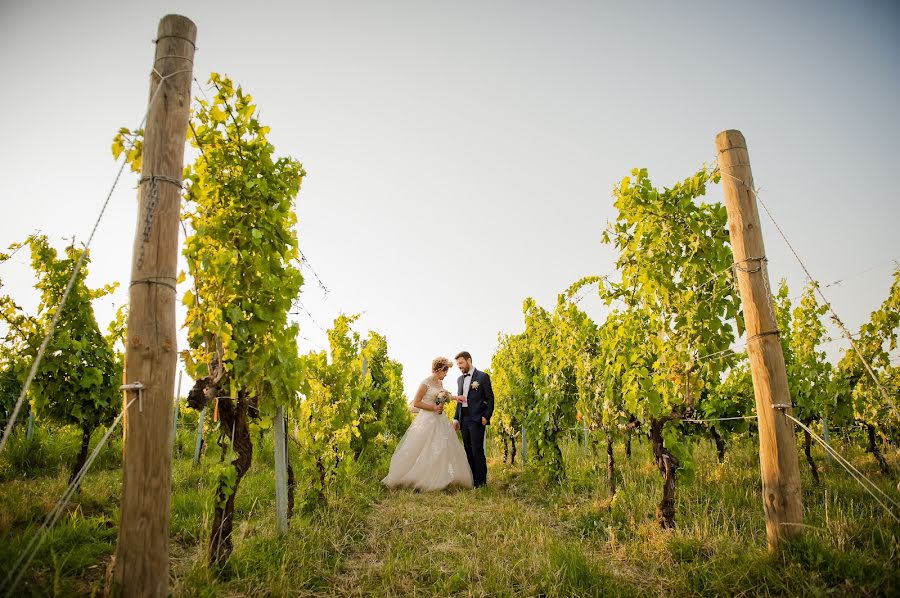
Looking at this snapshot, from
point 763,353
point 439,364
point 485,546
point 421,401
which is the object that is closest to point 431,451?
point 421,401

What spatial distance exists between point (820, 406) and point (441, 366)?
5.63m

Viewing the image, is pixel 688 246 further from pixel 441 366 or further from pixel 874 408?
pixel 874 408

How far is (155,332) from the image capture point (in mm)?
2146

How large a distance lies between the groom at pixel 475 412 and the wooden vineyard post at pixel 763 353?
3.92m

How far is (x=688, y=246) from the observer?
4.12 metres

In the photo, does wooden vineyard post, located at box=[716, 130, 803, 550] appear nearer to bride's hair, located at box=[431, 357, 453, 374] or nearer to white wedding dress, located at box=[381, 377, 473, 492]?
white wedding dress, located at box=[381, 377, 473, 492]

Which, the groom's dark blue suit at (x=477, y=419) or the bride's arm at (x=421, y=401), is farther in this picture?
the bride's arm at (x=421, y=401)

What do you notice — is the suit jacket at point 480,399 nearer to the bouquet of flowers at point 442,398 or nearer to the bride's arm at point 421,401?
the bouquet of flowers at point 442,398

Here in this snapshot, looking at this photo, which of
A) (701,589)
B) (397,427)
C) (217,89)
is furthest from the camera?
(397,427)

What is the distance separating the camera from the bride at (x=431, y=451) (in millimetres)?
6352

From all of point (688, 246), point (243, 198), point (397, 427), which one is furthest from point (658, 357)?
point (397, 427)

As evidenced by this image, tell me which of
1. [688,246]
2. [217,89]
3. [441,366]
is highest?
[217,89]

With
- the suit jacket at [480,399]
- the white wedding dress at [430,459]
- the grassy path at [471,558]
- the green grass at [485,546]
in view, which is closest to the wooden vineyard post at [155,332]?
the green grass at [485,546]

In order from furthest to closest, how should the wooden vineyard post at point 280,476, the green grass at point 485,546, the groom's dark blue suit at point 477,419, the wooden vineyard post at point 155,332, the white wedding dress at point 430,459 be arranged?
the groom's dark blue suit at point 477,419, the white wedding dress at point 430,459, the wooden vineyard post at point 280,476, the green grass at point 485,546, the wooden vineyard post at point 155,332
